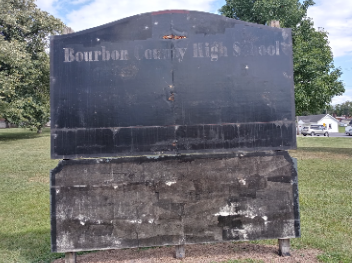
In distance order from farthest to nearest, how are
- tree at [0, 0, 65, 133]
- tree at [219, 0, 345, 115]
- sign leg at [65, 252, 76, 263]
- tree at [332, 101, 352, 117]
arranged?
tree at [332, 101, 352, 117]
tree at [0, 0, 65, 133]
tree at [219, 0, 345, 115]
sign leg at [65, 252, 76, 263]

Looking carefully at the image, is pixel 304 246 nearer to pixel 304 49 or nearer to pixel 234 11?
pixel 304 49

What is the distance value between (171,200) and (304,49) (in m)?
18.6

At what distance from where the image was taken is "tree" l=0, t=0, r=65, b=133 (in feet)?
86.0

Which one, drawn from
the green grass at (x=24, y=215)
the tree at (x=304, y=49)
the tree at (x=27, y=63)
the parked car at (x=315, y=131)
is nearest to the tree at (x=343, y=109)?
the parked car at (x=315, y=131)

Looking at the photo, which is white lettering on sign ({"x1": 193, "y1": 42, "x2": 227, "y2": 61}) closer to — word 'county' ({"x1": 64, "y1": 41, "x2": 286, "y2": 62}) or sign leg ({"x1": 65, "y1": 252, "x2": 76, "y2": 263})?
word 'county' ({"x1": 64, "y1": 41, "x2": 286, "y2": 62})

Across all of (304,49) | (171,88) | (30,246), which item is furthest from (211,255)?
(304,49)

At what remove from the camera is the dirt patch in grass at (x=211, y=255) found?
4.12 metres

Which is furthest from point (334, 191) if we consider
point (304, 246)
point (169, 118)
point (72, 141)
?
point (72, 141)

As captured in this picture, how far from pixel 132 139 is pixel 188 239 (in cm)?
131

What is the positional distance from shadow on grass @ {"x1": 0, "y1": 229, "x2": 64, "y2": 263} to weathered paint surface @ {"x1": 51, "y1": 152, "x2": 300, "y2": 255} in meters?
1.10

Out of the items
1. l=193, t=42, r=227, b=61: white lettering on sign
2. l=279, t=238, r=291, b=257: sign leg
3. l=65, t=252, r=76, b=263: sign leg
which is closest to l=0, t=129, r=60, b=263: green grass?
l=65, t=252, r=76, b=263: sign leg

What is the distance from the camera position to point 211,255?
4281 mm

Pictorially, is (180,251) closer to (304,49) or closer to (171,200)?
(171,200)

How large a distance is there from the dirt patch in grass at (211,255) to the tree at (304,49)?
15.8 m
